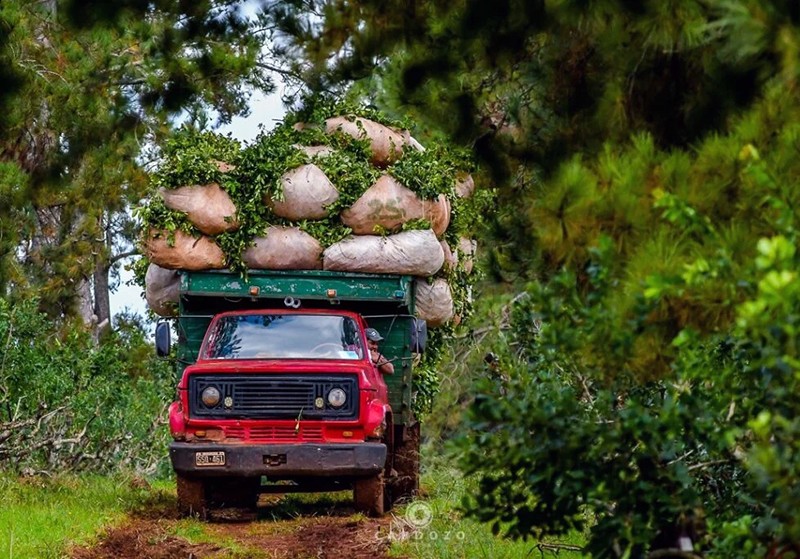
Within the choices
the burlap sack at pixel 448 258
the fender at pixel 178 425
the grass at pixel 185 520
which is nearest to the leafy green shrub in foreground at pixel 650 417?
the grass at pixel 185 520

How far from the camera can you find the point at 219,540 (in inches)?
452

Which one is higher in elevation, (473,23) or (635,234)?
(473,23)

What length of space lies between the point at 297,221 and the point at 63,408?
4.27 meters

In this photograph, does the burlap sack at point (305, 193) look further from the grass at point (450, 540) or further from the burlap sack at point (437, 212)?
the grass at point (450, 540)

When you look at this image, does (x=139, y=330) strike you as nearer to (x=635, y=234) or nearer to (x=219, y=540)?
(x=219, y=540)

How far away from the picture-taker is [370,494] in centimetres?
1302

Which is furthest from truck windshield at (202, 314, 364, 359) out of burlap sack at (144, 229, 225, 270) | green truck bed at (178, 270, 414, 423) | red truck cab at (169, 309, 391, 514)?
burlap sack at (144, 229, 225, 270)

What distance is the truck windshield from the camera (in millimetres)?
13234

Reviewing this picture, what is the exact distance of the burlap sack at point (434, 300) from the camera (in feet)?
47.5

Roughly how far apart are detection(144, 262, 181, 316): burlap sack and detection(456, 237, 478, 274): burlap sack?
3213mm

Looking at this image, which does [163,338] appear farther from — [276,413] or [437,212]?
[437,212]

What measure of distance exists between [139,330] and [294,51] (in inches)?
966

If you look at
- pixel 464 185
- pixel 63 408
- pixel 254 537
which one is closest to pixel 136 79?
pixel 254 537

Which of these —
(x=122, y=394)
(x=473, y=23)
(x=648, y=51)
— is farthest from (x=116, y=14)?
(x=122, y=394)
